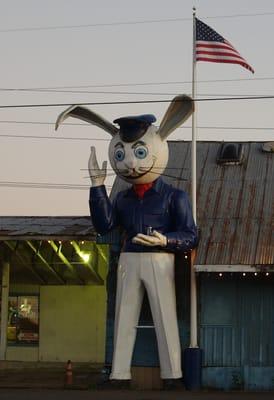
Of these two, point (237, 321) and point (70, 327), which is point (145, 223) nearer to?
point (237, 321)

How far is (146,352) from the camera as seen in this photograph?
84.0ft

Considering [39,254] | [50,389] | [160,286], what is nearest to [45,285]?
[39,254]

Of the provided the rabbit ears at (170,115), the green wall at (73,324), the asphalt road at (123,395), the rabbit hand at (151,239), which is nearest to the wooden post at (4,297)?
the green wall at (73,324)

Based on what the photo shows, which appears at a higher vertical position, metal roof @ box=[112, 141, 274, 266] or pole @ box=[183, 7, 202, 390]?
metal roof @ box=[112, 141, 274, 266]

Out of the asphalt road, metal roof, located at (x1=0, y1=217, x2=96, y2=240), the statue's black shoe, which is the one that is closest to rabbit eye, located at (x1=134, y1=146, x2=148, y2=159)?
metal roof, located at (x1=0, y1=217, x2=96, y2=240)

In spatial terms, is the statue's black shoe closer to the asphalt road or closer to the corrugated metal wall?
the asphalt road

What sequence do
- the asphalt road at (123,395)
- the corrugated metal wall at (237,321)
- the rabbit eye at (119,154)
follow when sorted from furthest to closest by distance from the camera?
the corrugated metal wall at (237,321) < the rabbit eye at (119,154) < the asphalt road at (123,395)

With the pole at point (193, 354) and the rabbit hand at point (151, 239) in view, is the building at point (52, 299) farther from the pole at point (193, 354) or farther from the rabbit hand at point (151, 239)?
the rabbit hand at point (151, 239)

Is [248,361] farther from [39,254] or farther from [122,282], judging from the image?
[39,254]

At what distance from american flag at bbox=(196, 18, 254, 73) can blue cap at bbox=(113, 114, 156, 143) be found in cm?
258

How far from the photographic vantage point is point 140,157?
24234 mm

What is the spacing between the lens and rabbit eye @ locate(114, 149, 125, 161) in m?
24.4

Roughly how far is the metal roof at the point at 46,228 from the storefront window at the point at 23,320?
3454 millimetres

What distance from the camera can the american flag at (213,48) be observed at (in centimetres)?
2473
